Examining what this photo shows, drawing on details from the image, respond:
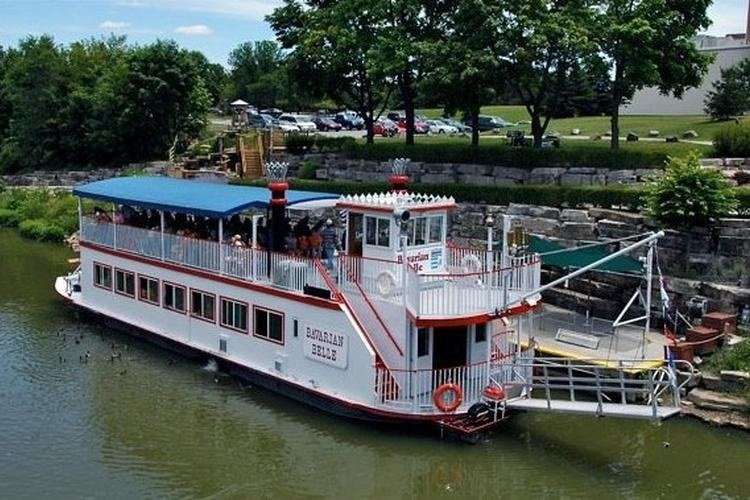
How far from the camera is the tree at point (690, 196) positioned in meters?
24.6

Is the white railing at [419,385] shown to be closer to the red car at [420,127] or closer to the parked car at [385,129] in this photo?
the parked car at [385,129]

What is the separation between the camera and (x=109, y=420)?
2023cm

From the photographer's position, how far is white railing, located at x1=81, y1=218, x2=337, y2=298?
2042cm

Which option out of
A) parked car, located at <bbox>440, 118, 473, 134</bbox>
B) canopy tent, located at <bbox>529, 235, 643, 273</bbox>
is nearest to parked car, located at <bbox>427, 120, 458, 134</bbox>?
parked car, located at <bbox>440, 118, 473, 134</bbox>

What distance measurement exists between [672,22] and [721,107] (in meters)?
17.7

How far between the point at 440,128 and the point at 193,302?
1704 inches

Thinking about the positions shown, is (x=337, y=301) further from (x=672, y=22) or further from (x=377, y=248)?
(x=672, y=22)

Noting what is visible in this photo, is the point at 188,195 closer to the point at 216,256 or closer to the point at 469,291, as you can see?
the point at 216,256

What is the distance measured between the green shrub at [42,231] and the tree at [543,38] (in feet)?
83.8

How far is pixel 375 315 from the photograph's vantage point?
1911 centimetres

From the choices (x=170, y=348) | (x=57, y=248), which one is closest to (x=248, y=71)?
(x=57, y=248)

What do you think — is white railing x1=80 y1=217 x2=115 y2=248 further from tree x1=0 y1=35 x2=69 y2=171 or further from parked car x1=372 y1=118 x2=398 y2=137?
tree x1=0 y1=35 x2=69 y2=171

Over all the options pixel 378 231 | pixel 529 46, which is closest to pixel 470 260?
pixel 378 231

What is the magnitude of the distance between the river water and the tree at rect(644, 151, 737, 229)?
23.6 feet
